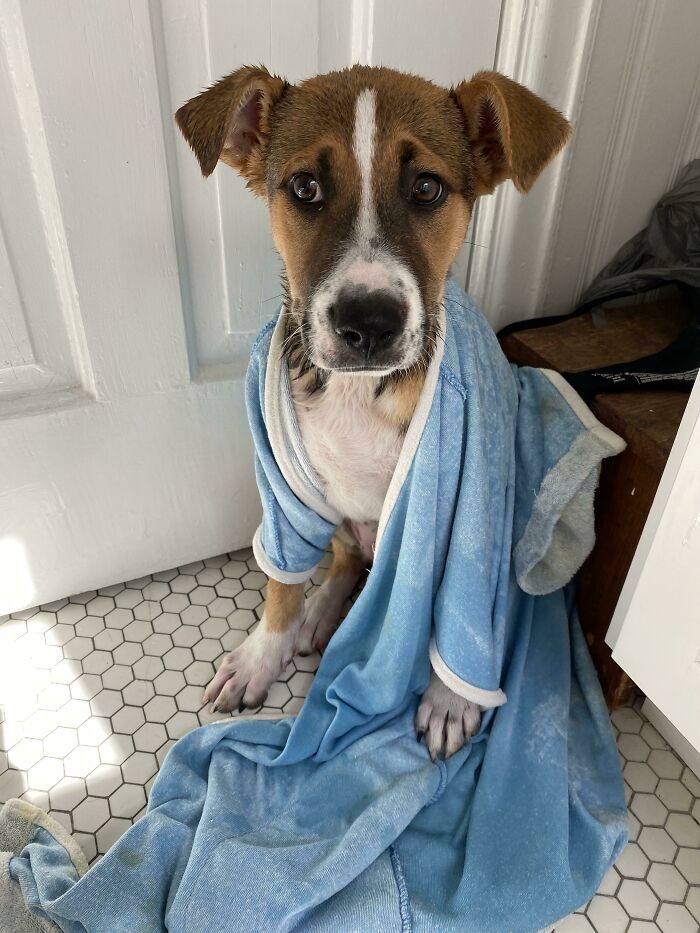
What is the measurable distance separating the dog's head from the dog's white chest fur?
0.44 ft

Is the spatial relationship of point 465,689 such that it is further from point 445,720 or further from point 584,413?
point 584,413

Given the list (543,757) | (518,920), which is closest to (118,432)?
(543,757)

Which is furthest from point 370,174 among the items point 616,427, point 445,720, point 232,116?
point 445,720

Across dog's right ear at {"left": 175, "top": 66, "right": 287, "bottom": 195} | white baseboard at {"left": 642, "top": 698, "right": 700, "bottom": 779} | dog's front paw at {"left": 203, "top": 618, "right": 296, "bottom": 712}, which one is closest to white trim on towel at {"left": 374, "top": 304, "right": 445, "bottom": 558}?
dog's right ear at {"left": 175, "top": 66, "right": 287, "bottom": 195}

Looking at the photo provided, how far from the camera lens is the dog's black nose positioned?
0.96 m

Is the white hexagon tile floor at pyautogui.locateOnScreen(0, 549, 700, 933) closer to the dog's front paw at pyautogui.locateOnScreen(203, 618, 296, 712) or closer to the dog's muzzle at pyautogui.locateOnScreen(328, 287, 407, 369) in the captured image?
the dog's front paw at pyautogui.locateOnScreen(203, 618, 296, 712)

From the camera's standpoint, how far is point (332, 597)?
165cm

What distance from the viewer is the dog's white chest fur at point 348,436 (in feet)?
3.94

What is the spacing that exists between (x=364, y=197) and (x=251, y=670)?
95 cm

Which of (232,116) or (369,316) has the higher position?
(232,116)

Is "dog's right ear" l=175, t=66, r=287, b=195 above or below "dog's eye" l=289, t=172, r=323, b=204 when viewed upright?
above

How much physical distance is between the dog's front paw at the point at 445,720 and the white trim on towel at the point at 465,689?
0.07 metres

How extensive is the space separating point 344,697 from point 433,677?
0.18 m

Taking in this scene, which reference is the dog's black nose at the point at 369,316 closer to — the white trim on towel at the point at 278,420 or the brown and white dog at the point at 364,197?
the brown and white dog at the point at 364,197
